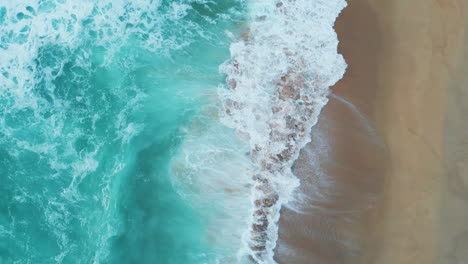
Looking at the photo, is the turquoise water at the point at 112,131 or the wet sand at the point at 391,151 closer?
the wet sand at the point at 391,151

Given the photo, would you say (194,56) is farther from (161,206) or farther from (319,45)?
(161,206)

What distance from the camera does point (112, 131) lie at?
376 inches

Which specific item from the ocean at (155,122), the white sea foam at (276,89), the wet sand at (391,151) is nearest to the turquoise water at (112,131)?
the ocean at (155,122)

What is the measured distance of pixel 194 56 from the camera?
10406mm

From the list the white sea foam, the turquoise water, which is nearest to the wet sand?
the white sea foam

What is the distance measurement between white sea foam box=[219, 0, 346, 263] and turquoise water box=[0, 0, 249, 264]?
1.29 feet

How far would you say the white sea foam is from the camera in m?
8.85

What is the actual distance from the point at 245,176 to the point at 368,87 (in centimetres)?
363

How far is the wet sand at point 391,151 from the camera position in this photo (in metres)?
8.54

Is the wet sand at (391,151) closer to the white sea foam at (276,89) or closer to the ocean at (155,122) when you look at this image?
the white sea foam at (276,89)

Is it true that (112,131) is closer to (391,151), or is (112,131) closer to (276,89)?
(276,89)

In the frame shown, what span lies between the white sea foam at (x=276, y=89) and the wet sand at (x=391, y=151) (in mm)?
318

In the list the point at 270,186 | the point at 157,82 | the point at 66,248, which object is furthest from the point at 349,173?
the point at 66,248

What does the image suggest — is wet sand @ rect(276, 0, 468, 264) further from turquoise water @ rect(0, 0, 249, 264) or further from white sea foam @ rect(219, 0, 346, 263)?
turquoise water @ rect(0, 0, 249, 264)
